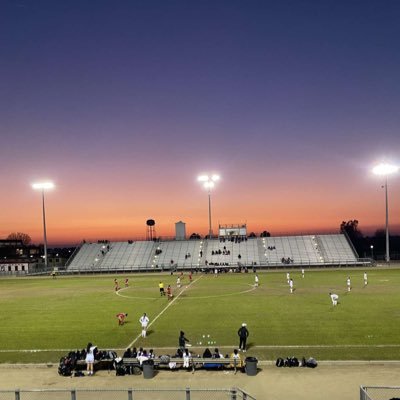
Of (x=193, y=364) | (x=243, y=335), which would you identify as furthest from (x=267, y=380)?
(x=243, y=335)

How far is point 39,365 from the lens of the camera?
19.0 meters

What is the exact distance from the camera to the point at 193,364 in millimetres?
17531

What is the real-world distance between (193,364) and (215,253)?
7109 centimetres

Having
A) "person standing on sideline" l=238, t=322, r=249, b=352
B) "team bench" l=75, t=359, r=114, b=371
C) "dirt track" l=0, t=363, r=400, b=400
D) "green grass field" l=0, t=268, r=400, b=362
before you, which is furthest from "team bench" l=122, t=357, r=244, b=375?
"person standing on sideline" l=238, t=322, r=249, b=352

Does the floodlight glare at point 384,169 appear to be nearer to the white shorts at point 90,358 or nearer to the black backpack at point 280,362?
the black backpack at point 280,362

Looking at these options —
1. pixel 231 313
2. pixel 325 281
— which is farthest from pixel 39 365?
pixel 325 281

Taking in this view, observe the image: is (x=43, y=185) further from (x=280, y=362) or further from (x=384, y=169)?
(x=280, y=362)

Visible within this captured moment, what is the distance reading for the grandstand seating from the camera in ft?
269

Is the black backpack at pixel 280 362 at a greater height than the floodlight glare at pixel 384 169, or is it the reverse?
the floodlight glare at pixel 384 169

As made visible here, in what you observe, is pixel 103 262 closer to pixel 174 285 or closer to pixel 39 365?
pixel 174 285

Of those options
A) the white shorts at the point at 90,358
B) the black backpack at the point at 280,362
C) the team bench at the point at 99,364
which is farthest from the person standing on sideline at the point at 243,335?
the white shorts at the point at 90,358

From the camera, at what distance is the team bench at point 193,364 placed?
1734cm

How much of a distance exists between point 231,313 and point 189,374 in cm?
1418

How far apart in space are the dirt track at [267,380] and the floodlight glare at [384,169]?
2393 inches
